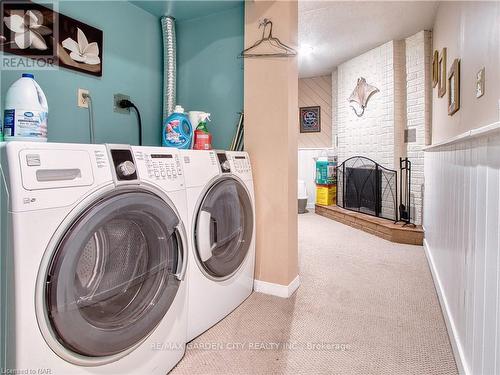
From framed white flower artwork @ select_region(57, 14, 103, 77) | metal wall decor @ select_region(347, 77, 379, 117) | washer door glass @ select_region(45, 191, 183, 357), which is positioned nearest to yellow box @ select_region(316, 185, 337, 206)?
metal wall decor @ select_region(347, 77, 379, 117)

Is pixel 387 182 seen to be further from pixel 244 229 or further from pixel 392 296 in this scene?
pixel 244 229

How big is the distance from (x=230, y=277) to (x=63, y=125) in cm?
130

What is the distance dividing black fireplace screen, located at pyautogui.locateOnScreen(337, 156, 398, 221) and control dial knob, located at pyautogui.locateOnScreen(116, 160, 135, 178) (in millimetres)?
3576

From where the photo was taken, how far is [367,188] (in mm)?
4359

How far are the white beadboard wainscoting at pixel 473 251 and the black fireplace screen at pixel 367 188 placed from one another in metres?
2.34

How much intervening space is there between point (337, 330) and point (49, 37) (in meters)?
2.21

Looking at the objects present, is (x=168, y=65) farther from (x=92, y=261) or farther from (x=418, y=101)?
(x=418, y=101)

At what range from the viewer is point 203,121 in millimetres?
1920

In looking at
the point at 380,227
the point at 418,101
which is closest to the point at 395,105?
the point at 418,101

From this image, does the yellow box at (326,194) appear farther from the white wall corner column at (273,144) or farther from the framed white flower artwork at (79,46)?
the framed white flower artwork at (79,46)

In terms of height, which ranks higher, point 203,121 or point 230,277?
point 203,121

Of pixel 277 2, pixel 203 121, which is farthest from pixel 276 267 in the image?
pixel 277 2

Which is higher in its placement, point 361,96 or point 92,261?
point 361,96

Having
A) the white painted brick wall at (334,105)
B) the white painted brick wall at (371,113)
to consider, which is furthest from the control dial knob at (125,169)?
the white painted brick wall at (334,105)
